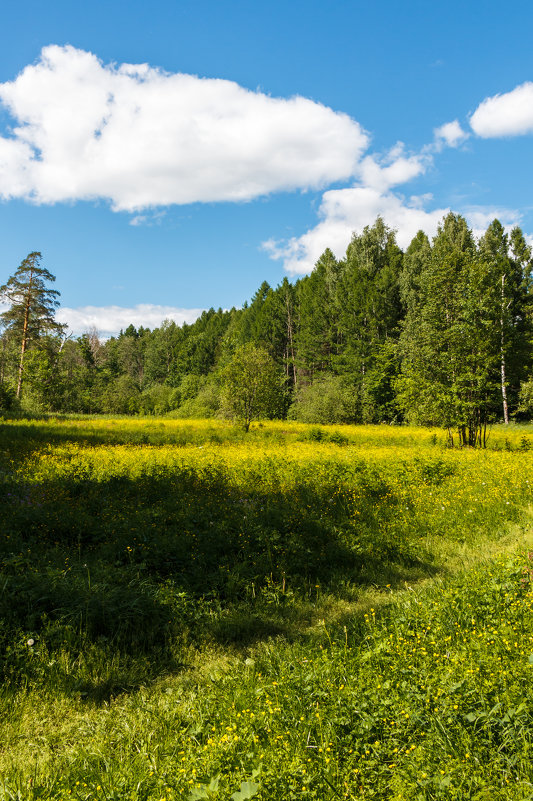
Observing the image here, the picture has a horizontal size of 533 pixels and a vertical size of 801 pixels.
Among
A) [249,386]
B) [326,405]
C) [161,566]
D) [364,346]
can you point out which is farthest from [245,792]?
[364,346]

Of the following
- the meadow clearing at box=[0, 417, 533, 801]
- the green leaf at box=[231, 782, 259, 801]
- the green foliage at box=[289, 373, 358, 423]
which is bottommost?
the meadow clearing at box=[0, 417, 533, 801]

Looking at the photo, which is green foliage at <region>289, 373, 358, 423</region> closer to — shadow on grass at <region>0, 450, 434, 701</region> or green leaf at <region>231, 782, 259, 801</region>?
shadow on grass at <region>0, 450, 434, 701</region>

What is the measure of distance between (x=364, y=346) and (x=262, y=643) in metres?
43.8

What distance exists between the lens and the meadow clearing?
242cm

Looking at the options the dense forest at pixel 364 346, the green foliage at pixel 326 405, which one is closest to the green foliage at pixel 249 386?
the dense forest at pixel 364 346

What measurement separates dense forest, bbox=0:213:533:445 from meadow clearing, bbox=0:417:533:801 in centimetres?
975

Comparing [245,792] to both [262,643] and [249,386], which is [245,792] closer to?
[262,643]

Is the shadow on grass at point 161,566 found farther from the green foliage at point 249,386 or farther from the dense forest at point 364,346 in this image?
the green foliage at point 249,386

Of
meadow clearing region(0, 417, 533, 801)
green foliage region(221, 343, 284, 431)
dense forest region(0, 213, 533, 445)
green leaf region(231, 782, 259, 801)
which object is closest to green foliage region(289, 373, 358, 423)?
dense forest region(0, 213, 533, 445)

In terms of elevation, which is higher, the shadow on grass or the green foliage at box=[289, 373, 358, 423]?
the green foliage at box=[289, 373, 358, 423]

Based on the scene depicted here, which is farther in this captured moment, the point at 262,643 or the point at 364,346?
the point at 364,346

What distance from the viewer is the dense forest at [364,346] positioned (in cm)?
1683

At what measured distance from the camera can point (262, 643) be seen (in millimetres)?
4188

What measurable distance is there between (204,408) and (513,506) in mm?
42434
